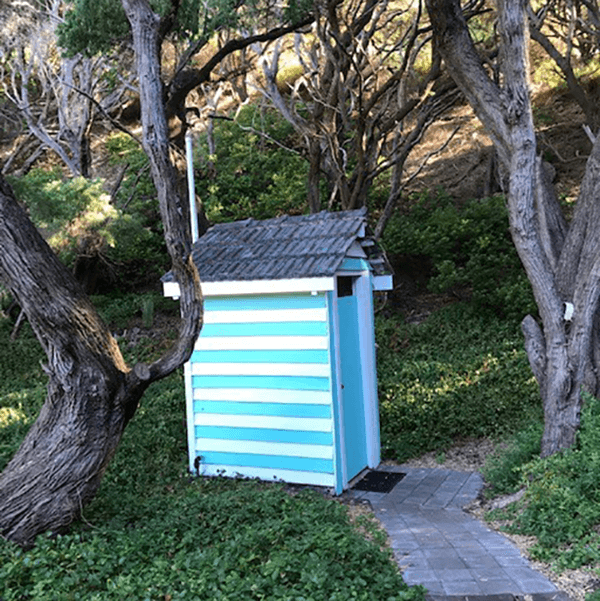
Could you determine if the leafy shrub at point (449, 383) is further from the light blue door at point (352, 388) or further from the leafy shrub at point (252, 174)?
the leafy shrub at point (252, 174)

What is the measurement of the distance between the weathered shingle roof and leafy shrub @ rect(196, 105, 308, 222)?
6.32m

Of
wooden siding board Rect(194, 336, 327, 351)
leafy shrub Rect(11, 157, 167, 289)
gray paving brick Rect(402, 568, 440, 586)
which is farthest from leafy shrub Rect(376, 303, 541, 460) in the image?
leafy shrub Rect(11, 157, 167, 289)

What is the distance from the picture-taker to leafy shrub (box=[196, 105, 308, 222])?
1381cm

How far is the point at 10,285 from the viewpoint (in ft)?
13.5

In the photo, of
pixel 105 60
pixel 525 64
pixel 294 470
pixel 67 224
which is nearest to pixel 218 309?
pixel 294 470

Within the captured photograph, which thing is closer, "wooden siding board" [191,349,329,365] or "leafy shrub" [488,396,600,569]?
"leafy shrub" [488,396,600,569]

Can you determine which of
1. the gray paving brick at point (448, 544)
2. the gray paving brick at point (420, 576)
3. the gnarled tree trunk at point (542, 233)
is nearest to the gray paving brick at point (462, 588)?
the gray paving brick at point (448, 544)

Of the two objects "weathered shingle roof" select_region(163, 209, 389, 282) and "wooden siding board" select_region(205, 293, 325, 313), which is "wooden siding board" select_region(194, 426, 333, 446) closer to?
"wooden siding board" select_region(205, 293, 325, 313)

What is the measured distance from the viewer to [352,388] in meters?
6.64

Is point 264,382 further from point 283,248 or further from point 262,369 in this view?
point 283,248

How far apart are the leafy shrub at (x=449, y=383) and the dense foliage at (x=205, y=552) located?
7.60 feet

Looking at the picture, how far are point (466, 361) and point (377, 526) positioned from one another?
4.64m

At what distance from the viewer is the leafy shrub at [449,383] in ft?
25.1

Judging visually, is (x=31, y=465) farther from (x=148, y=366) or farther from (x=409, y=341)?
(x=409, y=341)
